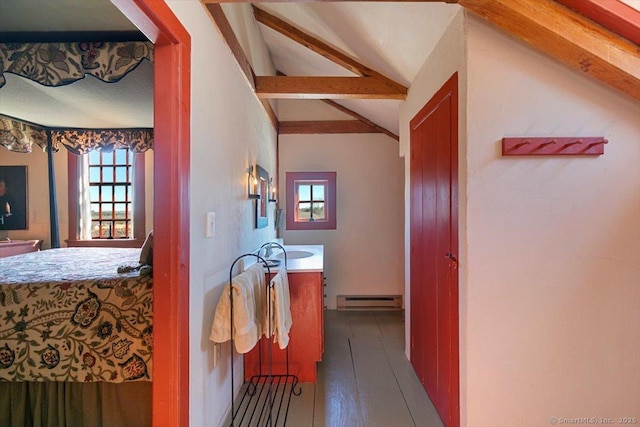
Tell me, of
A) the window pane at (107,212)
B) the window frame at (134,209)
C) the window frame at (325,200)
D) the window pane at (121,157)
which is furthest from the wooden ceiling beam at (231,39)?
the window pane at (107,212)

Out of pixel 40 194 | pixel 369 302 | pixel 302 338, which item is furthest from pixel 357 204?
pixel 40 194

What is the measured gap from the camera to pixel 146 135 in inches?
125

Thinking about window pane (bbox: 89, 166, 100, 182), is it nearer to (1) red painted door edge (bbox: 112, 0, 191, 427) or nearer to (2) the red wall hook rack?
(1) red painted door edge (bbox: 112, 0, 191, 427)

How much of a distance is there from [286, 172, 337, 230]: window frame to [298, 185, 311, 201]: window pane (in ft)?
0.15

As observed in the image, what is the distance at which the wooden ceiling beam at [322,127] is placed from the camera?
3855 mm

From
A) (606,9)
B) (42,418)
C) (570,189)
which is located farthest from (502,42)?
(42,418)

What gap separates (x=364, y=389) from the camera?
2004mm

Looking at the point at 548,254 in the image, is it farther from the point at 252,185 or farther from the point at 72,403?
the point at 72,403

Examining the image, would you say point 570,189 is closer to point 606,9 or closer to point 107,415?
point 606,9

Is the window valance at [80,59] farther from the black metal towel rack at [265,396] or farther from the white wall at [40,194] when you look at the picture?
the white wall at [40,194]

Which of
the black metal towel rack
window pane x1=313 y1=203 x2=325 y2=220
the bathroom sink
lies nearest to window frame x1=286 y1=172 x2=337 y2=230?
window pane x1=313 y1=203 x2=325 y2=220

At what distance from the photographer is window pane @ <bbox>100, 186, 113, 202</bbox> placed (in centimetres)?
420

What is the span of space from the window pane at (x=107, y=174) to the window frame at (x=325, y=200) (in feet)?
9.12

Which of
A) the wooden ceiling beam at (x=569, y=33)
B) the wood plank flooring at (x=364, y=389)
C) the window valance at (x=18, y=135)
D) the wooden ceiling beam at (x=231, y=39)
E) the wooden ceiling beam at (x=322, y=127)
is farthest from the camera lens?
the wooden ceiling beam at (x=322, y=127)
